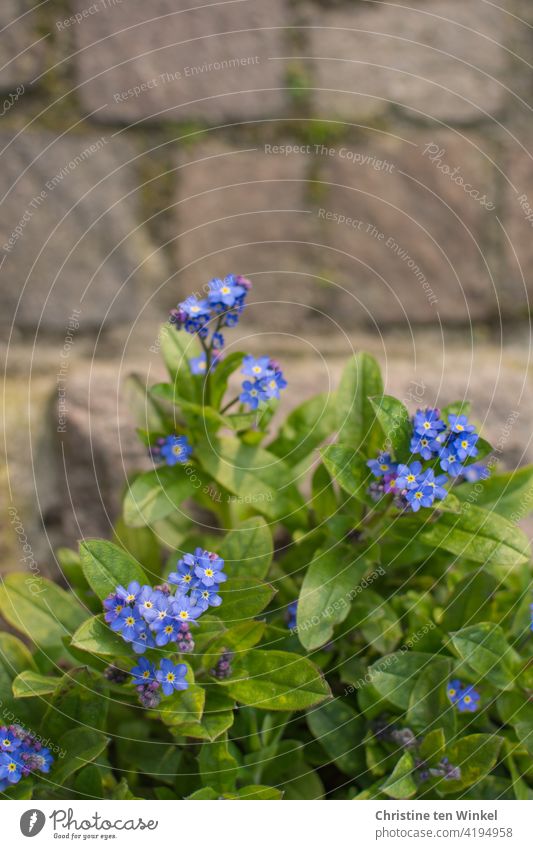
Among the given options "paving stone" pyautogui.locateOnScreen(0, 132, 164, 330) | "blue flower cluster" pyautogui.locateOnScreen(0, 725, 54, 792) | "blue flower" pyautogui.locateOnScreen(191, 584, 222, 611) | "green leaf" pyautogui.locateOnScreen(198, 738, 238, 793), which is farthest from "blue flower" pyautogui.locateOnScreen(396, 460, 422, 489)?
"paving stone" pyautogui.locateOnScreen(0, 132, 164, 330)

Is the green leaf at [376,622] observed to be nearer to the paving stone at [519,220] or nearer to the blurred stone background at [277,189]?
the blurred stone background at [277,189]

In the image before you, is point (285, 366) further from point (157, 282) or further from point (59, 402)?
point (59, 402)

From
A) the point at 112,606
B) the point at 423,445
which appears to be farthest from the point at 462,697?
the point at 112,606

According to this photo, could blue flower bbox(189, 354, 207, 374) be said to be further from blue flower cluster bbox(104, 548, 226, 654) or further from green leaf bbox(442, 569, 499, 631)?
green leaf bbox(442, 569, 499, 631)

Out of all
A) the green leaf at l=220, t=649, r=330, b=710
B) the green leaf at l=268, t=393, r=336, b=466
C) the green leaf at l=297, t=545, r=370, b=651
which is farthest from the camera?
the green leaf at l=268, t=393, r=336, b=466

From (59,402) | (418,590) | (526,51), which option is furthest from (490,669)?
(526,51)
